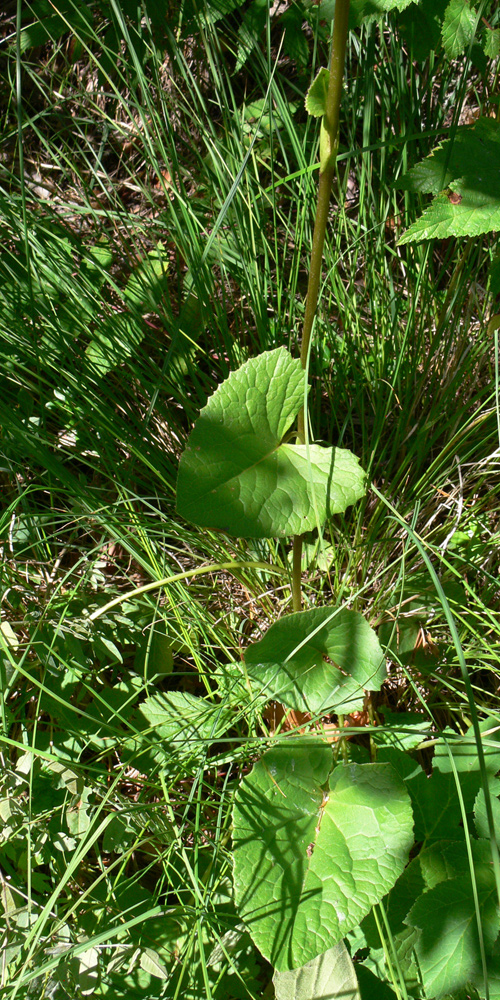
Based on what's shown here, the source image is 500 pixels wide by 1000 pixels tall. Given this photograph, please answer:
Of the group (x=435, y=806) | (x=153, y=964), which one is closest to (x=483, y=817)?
(x=435, y=806)

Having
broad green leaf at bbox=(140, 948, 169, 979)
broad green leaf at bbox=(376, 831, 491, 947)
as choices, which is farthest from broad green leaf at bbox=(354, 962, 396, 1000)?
broad green leaf at bbox=(140, 948, 169, 979)

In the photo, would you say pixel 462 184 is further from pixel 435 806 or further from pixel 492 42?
pixel 435 806

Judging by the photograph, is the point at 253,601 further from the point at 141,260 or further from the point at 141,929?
the point at 141,260

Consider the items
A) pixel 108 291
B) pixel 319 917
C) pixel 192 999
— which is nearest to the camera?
pixel 319 917

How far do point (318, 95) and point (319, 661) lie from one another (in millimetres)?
676

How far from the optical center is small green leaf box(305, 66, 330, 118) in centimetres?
60

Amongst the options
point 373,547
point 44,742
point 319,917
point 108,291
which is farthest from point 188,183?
point 319,917

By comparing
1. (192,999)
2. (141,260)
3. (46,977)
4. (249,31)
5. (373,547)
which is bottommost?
(192,999)

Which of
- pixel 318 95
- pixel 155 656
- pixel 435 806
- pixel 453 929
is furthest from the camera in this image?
pixel 155 656

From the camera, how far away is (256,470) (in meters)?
0.82

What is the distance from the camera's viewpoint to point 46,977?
778 millimetres

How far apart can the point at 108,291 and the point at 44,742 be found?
0.96 m

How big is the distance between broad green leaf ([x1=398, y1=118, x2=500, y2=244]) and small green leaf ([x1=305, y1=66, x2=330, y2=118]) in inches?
10.7

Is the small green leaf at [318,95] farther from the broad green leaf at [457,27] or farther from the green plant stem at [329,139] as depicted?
the broad green leaf at [457,27]
